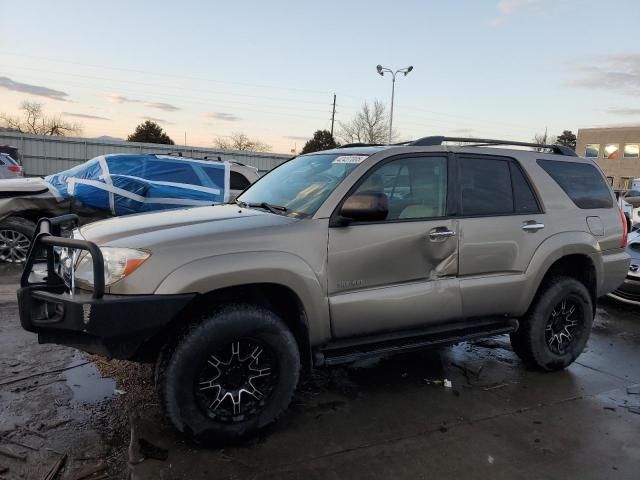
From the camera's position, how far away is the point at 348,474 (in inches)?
112

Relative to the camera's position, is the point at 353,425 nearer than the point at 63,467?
No

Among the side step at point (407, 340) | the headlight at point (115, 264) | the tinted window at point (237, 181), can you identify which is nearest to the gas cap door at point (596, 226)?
the side step at point (407, 340)

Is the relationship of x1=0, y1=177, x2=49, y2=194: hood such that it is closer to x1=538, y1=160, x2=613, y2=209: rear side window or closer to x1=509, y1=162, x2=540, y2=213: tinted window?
x1=509, y1=162, x2=540, y2=213: tinted window

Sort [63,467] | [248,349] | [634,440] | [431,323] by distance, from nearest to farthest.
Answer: [63,467]
[248,349]
[634,440]
[431,323]

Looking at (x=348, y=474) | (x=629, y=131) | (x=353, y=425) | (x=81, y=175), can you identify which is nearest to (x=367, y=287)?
(x=353, y=425)

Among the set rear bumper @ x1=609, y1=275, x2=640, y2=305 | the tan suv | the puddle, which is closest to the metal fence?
rear bumper @ x1=609, y1=275, x2=640, y2=305

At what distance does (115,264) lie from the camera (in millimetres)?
2830

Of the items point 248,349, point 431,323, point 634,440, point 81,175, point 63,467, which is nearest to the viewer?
point 63,467

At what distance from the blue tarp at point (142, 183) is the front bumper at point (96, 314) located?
487 centimetres

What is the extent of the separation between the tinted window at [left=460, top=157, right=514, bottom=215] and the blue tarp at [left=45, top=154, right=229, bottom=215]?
4.59 m

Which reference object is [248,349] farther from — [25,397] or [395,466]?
[25,397]

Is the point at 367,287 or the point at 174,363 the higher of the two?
the point at 367,287

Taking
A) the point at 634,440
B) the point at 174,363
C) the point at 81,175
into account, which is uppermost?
the point at 81,175

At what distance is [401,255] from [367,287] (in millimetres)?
340
